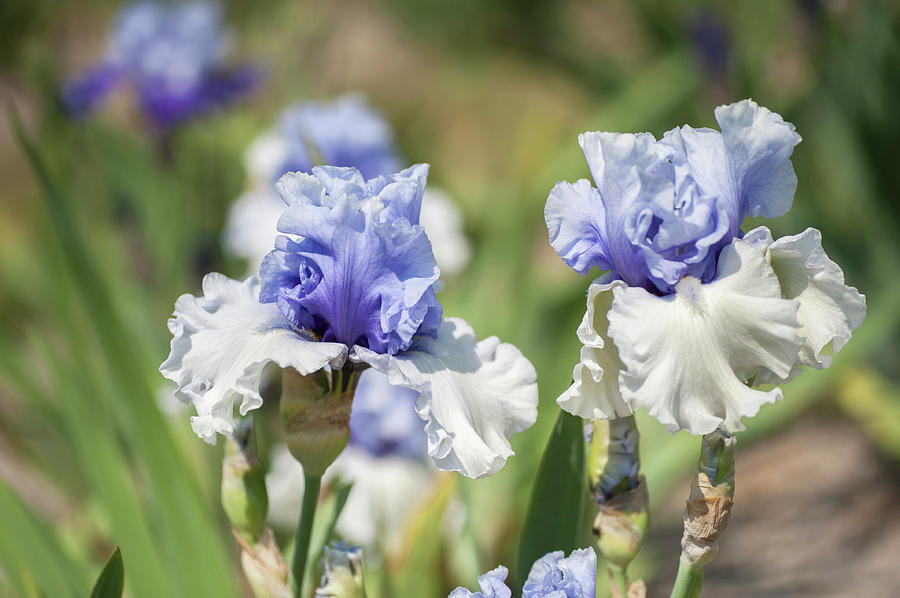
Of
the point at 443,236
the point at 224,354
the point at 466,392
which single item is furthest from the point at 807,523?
the point at 224,354

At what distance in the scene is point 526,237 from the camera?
1.94 meters

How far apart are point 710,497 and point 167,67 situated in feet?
6.09

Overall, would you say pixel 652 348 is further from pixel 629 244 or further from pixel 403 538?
pixel 403 538

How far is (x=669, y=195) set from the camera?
56 centimetres

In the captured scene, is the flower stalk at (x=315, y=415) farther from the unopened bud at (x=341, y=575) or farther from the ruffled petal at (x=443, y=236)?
the ruffled petal at (x=443, y=236)

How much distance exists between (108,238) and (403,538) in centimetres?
164

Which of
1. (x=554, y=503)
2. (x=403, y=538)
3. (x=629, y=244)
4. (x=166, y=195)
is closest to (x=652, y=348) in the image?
(x=629, y=244)

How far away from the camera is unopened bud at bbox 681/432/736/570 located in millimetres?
576

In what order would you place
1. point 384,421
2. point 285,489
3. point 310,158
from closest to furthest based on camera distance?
1. point 285,489
2. point 384,421
3. point 310,158

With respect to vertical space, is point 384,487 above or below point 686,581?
below

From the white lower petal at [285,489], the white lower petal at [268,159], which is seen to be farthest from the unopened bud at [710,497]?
the white lower petal at [268,159]

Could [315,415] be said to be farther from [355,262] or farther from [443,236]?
[443,236]

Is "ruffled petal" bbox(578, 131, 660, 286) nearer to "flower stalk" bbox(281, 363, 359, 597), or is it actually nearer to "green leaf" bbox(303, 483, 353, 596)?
"flower stalk" bbox(281, 363, 359, 597)

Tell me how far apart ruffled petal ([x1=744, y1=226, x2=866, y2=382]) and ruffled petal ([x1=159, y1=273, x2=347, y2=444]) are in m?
0.32
